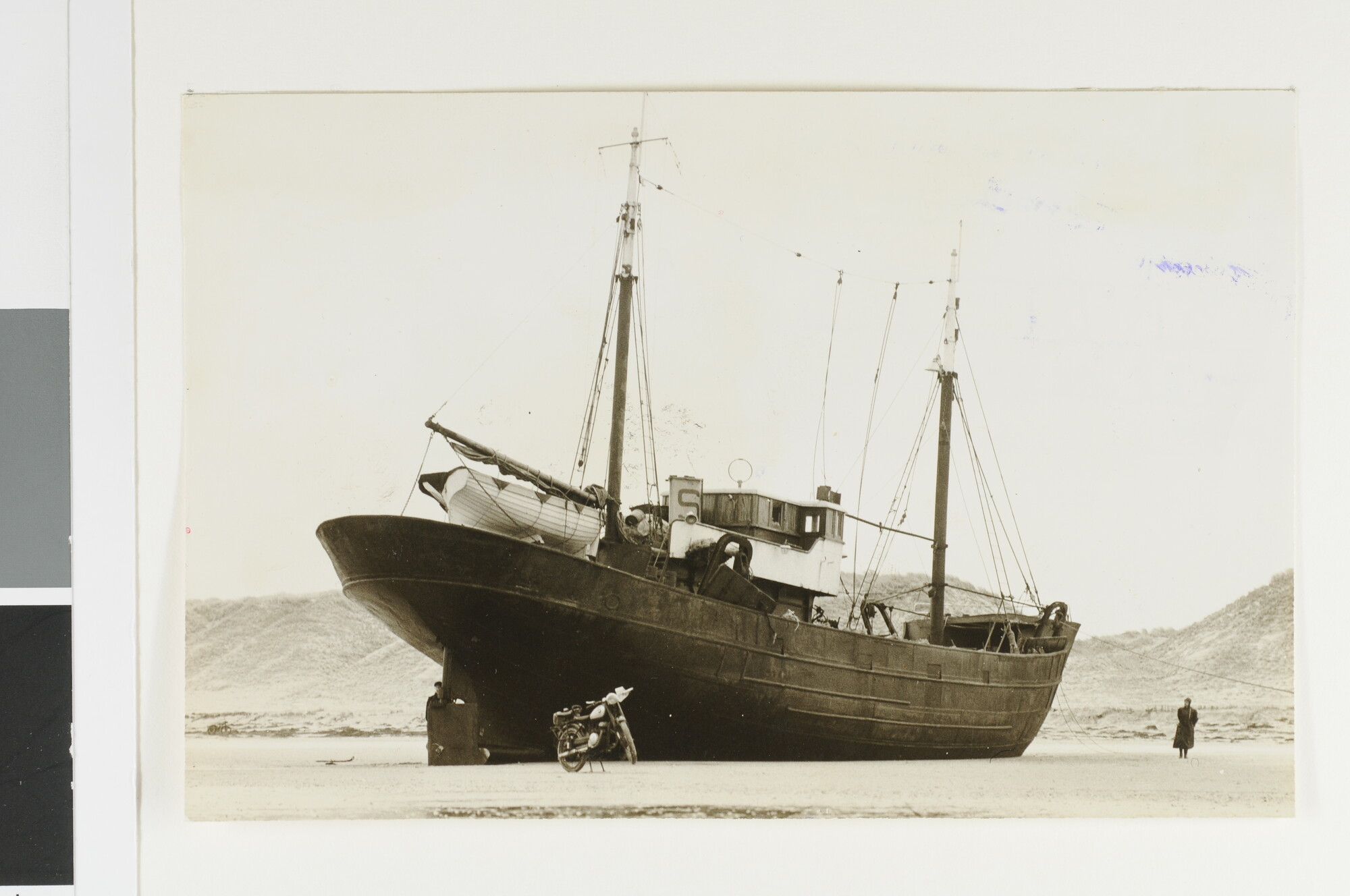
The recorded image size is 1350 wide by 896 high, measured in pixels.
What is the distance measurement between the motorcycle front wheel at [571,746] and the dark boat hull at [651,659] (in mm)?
78

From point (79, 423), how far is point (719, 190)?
2241 mm

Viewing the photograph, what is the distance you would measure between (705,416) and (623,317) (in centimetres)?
44

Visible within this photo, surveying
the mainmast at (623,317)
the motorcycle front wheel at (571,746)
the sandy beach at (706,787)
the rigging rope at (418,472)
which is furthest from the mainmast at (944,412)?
the rigging rope at (418,472)

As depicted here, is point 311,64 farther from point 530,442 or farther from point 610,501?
point 610,501

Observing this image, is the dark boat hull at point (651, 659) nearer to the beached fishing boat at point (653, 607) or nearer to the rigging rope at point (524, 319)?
the beached fishing boat at point (653, 607)

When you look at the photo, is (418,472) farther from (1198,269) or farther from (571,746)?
(1198,269)

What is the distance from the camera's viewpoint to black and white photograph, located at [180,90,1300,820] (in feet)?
10.4

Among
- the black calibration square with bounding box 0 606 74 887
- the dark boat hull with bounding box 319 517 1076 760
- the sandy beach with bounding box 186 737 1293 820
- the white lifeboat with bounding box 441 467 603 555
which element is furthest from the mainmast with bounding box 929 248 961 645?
the black calibration square with bounding box 0 606 74 887

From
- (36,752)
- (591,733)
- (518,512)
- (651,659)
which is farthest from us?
(651,659)

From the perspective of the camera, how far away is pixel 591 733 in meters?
3.19

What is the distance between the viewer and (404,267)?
323 centimetres

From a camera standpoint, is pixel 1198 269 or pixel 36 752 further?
pixel 1198 269

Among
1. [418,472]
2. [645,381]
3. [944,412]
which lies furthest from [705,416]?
[418,472]

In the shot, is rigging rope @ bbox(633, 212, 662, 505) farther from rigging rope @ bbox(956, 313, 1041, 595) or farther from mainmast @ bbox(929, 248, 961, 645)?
rigging rope @ bbox(956, 313, 1041, 595)
